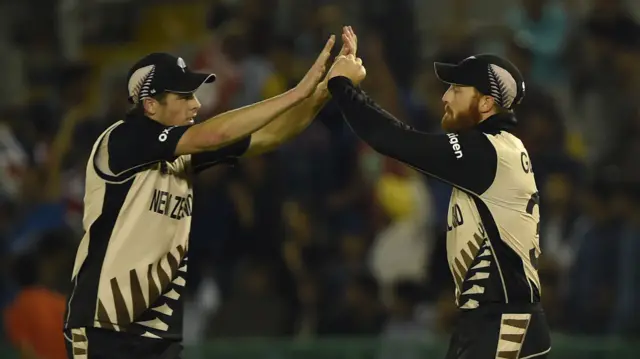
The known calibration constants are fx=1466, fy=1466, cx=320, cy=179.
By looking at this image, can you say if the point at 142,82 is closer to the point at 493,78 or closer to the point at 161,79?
the point at 161,79

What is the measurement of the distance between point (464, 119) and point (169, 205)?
56.5 inches

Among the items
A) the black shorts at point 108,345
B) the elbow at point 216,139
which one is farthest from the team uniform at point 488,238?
the black shorts at point 108,345

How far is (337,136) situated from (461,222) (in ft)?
16.6

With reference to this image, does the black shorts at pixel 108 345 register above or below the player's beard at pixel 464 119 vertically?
below

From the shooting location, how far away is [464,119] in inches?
270

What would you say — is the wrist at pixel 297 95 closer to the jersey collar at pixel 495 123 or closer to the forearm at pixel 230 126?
the forearm at pixel 230 126

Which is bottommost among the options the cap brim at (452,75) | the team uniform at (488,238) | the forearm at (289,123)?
the team uniform at (488,238)

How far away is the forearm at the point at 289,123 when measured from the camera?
24.5 ft

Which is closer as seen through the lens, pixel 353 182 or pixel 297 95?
pixel 297 95

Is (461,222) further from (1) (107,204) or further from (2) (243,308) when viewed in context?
(2) (243,308)

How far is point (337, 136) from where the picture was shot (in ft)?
38.2

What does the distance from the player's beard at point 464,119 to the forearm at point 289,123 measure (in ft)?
2.58

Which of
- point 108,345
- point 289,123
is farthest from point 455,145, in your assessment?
point 108,345

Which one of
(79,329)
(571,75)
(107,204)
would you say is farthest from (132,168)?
(571,75)
